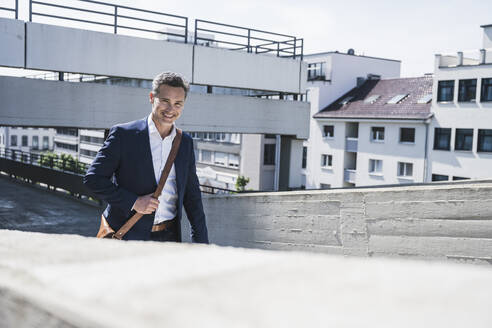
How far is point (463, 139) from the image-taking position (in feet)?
131

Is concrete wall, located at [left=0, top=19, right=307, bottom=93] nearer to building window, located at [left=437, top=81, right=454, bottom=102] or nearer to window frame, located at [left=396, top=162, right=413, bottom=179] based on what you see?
building window, located at [left=437, top=81, right=454, bottom=102]

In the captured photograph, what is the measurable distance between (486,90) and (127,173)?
39253 millimetres

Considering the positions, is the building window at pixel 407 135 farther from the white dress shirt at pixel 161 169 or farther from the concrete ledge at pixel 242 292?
the concrete ledge at pixel 242 292

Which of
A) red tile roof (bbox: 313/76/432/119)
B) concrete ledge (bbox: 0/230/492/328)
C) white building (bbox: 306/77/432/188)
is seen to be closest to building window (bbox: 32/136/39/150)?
white building (bbox: 306/77/432/188)

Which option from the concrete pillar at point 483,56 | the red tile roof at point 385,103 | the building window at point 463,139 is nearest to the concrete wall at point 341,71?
the red tile roof at point 385,103

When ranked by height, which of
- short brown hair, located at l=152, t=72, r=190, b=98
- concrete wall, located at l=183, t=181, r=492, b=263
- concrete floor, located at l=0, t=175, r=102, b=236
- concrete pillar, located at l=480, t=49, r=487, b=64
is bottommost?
concrete floor, located at l=0, t=175, r=102, b=236

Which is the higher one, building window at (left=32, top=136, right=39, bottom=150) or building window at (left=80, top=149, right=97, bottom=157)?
building window at (left=32, top=136, right=39, bottom=150)

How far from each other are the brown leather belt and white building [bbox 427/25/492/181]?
38.1 meters

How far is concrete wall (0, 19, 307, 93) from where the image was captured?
42.0 ft

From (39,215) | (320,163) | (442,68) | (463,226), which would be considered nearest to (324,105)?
(320,163)

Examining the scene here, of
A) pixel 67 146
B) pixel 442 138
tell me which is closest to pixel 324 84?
pixel 442 138

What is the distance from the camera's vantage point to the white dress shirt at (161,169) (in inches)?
132

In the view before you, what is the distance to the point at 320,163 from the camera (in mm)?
51125

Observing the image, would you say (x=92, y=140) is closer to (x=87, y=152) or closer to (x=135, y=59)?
(x=87, y=152)
